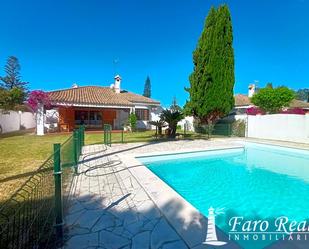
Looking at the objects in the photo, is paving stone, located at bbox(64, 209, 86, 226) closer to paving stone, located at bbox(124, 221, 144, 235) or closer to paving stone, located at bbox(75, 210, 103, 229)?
paving stone, located at bbox(75, 210, 103, 229)

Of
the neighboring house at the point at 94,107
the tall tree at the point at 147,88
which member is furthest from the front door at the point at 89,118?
the tall tree at the point at 147,88

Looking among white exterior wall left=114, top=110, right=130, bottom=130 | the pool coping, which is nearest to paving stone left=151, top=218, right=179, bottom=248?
the pool coping

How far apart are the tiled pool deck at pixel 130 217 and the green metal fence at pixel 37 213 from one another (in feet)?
1.08

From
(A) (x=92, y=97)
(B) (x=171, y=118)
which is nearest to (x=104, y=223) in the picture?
(B) (x=171, y=118)

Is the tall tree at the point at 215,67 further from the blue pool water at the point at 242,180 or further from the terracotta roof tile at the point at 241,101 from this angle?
the terracotta roof tile at the point at 241,101

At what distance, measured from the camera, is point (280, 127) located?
21.1 m

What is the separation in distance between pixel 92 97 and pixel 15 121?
31.8ft

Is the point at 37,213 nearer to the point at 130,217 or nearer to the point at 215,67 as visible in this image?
the point at 130,217

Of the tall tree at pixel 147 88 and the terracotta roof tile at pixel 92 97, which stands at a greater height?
the tall tree at pixel 147 88

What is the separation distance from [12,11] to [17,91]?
1191 cm

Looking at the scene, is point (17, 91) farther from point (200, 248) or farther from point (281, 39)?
point (281, 39)

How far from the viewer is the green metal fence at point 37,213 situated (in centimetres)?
285

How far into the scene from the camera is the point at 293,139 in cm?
2003

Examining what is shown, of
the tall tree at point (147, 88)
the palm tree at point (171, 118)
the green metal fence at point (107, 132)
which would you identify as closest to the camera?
the green metal fence at point (107, 132)
